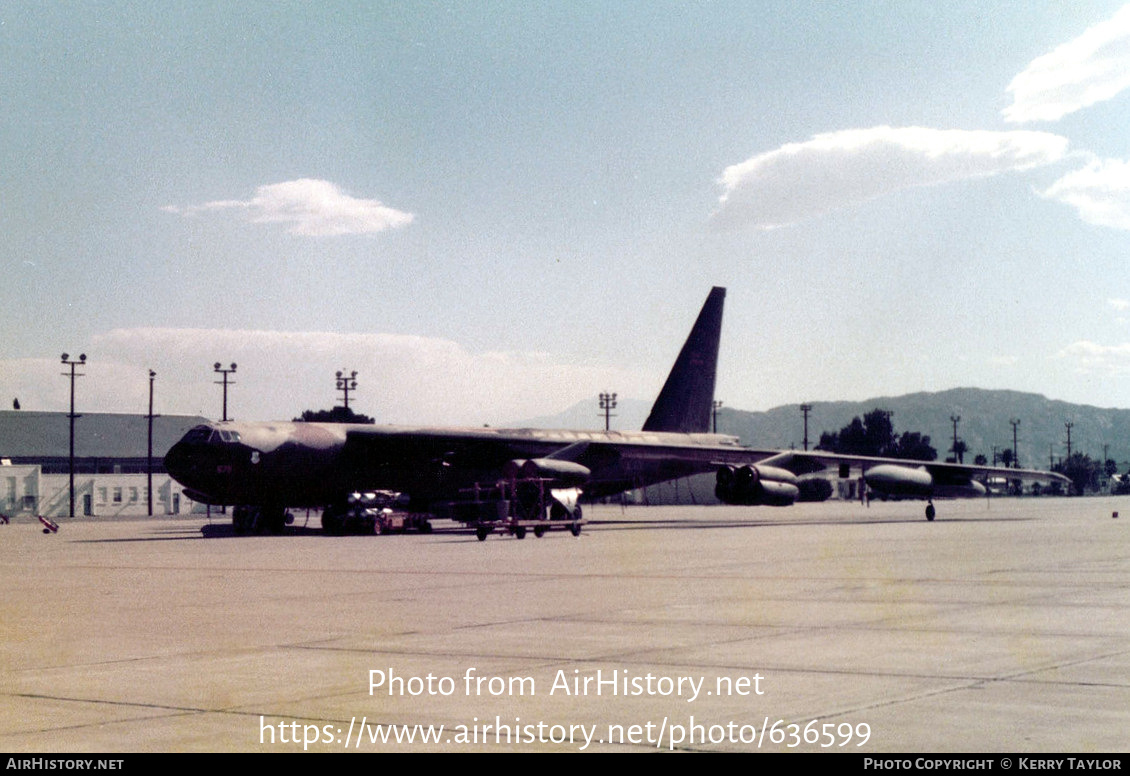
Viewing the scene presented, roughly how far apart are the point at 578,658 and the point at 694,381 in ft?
145

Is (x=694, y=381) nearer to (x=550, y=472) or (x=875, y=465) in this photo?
(x=875, y=465)

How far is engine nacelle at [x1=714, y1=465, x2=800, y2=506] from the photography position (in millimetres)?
45562

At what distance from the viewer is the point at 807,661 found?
34.4 feet

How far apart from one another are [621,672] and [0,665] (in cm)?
574

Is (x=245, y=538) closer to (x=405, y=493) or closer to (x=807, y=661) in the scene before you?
(x=405, y=493)

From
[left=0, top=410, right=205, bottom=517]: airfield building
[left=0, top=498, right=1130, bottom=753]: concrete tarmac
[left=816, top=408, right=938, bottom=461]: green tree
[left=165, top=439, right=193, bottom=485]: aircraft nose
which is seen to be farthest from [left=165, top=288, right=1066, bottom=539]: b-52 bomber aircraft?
[left=816, top=408, right=938, bottom=461]: green tree

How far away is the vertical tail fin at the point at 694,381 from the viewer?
54031 millimetres

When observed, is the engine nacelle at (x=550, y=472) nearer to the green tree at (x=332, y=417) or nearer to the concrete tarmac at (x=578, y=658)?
the concrete tarmac at (x=578, y=658)

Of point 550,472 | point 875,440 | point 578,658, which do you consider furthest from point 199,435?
point 875,440

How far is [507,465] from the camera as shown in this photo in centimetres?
3997

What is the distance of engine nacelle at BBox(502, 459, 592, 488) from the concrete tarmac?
53.1ft

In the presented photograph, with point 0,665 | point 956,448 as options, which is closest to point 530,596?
point 0,665

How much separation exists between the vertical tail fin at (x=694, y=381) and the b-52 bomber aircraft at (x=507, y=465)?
0.06 metres
